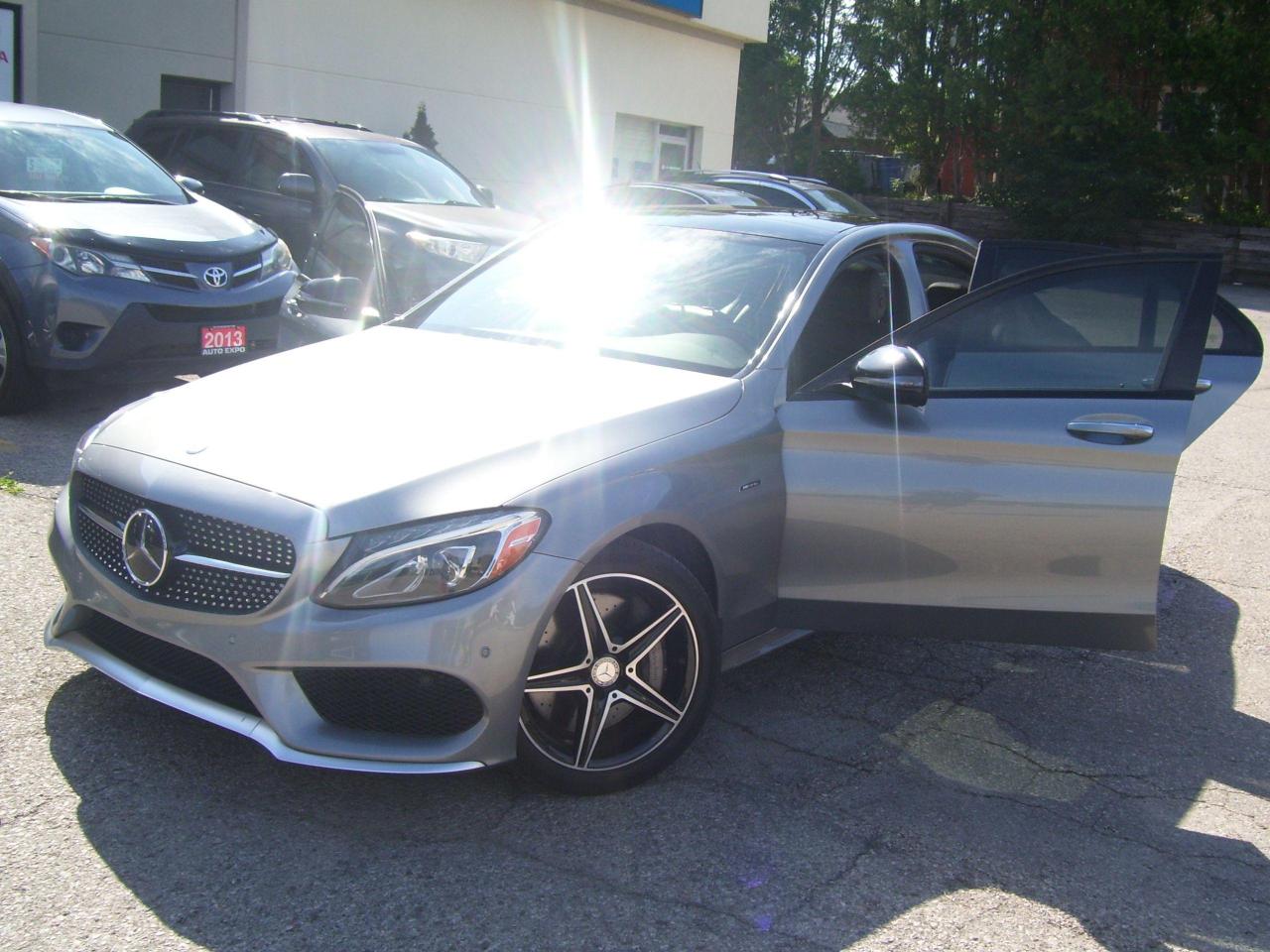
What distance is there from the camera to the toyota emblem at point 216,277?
24.6 ft

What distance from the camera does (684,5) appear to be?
76.2ft

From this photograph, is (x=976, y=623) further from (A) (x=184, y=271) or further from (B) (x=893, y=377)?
(A) (x=184, y=271)

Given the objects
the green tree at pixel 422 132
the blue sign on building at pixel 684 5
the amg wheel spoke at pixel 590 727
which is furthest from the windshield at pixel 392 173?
the blue sign on building at pixel 684 5

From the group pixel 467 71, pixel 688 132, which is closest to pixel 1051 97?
pixel 688 132

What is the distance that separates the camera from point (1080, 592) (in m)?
4.17

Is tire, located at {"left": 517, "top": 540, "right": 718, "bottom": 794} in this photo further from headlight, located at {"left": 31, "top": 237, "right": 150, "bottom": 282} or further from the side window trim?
headlight, located at {"left": 31, "top": 237, "right": 150, "bottom": 282}

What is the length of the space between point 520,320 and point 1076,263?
190 cm

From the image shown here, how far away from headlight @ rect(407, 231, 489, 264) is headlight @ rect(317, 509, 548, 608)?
6.16m

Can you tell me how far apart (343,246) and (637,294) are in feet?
14.3

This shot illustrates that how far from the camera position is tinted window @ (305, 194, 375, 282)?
8.35 metres

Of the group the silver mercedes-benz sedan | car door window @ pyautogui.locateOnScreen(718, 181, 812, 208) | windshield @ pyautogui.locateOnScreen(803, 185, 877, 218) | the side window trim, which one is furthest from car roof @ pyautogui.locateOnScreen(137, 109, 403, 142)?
the side window trim

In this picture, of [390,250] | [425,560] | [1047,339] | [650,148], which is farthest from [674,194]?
[650,148]

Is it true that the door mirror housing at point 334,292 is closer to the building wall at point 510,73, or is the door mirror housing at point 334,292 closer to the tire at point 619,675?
the tire at point 619,675

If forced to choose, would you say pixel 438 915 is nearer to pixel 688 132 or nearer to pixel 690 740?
pixel 690 740
